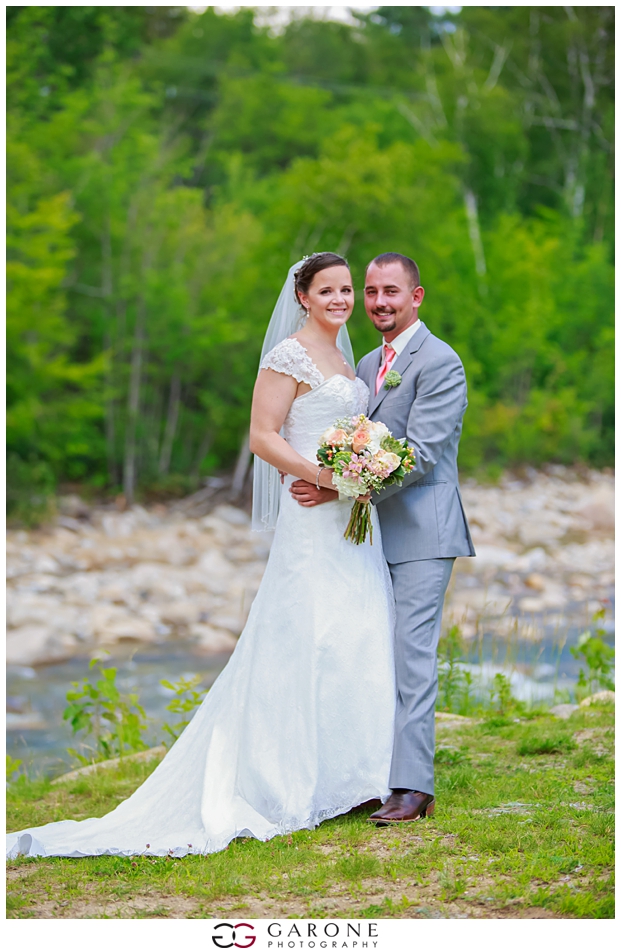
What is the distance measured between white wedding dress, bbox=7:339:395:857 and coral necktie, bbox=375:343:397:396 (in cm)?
11

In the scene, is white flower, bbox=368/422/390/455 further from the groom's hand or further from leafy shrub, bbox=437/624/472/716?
leafy shrub, bbox=437/624/472/716

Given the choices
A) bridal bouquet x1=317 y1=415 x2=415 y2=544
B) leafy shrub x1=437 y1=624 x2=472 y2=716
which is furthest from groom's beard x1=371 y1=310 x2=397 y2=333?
leafy shrub x1=437 y1=624 x2=472 y2=716

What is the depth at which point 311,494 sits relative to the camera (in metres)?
4.09

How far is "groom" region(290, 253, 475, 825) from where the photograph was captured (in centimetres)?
391

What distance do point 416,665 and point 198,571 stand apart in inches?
431

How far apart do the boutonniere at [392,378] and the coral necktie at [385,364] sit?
0.10 m

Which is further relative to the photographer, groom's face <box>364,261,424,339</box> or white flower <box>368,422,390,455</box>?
groom's face <box>364,261,424,339</box>

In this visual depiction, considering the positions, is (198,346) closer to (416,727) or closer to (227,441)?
(227,441)

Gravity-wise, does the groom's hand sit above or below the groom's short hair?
below

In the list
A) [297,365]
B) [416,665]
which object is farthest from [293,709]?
[297,365]

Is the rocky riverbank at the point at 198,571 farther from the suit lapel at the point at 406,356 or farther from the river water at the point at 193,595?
the suit lapel at the point at 406,356

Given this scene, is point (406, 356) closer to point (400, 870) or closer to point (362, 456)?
point (362, 456)
